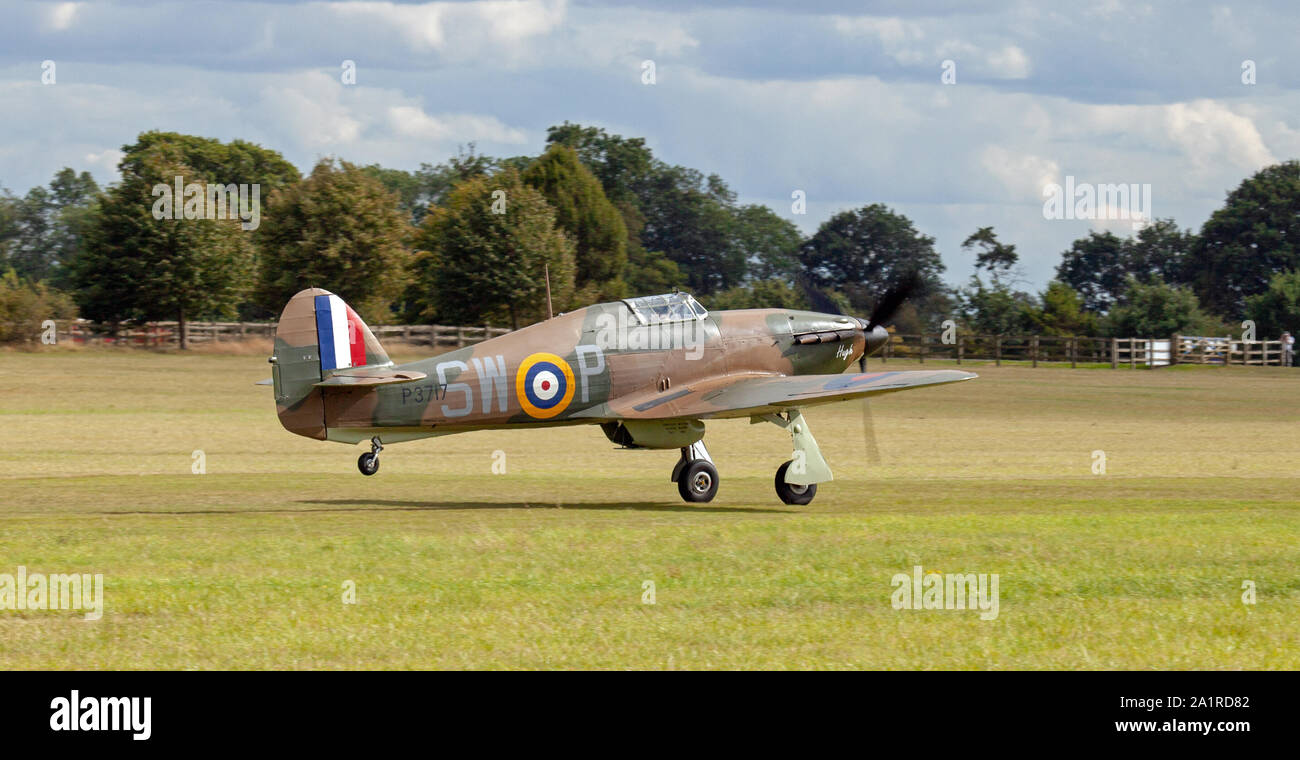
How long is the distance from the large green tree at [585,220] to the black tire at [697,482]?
203 feet

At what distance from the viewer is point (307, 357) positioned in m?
17.0

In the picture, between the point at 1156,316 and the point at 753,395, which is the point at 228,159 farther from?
the point at 753,395

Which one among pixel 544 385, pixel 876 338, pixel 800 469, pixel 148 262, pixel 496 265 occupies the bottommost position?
pixel 800 469

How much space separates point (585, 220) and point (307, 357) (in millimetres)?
65824

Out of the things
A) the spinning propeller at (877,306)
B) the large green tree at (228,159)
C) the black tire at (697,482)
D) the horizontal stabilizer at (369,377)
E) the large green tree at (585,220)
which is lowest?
the black tire at (697,482)

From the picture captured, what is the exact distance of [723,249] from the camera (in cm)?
11394

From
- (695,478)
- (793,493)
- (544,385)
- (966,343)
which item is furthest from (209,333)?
(793,493)

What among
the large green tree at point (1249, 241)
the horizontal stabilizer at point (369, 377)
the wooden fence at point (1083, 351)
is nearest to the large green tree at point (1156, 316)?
the wooden fence at point (1083, 351)

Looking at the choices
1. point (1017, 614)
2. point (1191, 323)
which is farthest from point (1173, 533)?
point (1191, 323)

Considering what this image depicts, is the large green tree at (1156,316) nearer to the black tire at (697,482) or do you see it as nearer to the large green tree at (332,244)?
the large green tree at (332,244)

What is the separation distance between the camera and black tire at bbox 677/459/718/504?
1895 centimetres

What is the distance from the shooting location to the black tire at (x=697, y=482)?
19.0m

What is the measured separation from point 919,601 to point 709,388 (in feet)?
25.0
